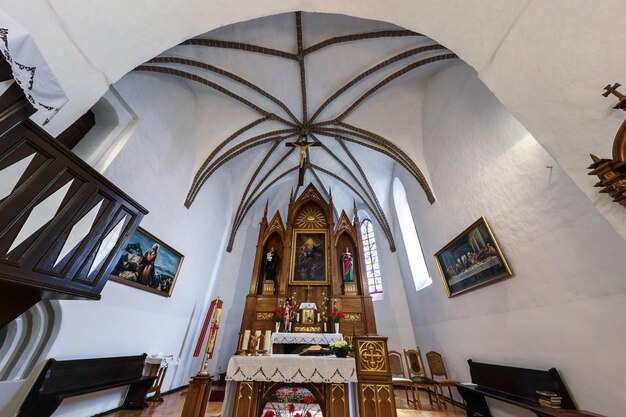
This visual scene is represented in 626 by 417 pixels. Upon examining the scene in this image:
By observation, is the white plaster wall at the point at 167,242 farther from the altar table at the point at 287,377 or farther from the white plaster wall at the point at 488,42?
the altar table at the point at 287,377

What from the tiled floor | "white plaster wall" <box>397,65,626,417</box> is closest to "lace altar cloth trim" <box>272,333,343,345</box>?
the tiled floor

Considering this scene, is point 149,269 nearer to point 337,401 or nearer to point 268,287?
point 268,287

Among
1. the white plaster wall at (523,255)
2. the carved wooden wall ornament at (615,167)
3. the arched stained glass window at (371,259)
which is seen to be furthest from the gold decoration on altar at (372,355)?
the arched stained glass window at (371,259)

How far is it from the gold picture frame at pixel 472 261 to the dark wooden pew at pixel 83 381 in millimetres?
7259

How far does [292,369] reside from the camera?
3.42 meters

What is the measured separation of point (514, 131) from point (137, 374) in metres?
8.76

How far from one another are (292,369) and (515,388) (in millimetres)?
Result: 3755

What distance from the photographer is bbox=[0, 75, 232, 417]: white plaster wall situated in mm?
4270

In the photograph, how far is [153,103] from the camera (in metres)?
5.79

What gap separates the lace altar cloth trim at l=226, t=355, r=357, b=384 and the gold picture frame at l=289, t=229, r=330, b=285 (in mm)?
6036

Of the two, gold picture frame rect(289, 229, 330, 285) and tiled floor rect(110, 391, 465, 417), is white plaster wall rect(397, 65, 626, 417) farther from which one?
gold picture frame rect(289, 229, 330, 285)

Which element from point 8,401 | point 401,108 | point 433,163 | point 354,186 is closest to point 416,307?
point 433,163

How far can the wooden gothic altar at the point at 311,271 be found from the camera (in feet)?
28.0

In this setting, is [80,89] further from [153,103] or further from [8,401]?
[8,401]
